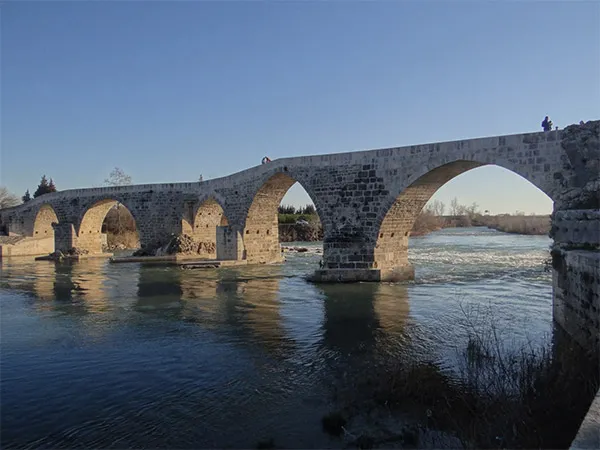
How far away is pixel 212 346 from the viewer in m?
6.48

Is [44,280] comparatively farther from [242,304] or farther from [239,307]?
[239,307]

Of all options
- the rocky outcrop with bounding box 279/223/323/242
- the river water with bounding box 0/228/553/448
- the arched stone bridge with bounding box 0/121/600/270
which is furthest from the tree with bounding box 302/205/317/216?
the river water with bounding box 0/228/553/448

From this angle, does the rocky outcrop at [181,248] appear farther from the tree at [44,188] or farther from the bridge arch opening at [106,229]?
the tree at [44,188]

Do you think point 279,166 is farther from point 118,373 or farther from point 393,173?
point 118,373

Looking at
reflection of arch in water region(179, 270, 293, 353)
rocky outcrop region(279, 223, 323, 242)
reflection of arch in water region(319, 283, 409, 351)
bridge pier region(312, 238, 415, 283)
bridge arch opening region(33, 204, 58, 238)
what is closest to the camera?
reflection of arch in water region(319, 283, 409, 351)

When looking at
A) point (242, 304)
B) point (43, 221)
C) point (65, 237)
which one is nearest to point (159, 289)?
point (242, 304)

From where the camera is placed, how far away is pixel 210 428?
3984 mm

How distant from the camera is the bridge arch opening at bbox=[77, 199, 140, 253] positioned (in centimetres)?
2364

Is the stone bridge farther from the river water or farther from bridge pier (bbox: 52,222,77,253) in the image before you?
the river water

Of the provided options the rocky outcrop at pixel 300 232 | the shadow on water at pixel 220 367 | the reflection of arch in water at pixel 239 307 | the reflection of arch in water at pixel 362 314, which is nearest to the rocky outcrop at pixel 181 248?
the reflection of arch in water at pixel 239 307

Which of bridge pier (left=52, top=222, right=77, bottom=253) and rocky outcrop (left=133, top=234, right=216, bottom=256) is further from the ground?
bridge pier (left=52, top=222, right=77, bottom=253)

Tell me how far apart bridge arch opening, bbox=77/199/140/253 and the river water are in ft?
35.4

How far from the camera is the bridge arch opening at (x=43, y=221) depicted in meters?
27.1

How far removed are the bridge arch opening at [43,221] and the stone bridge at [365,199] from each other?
432 centimetres
